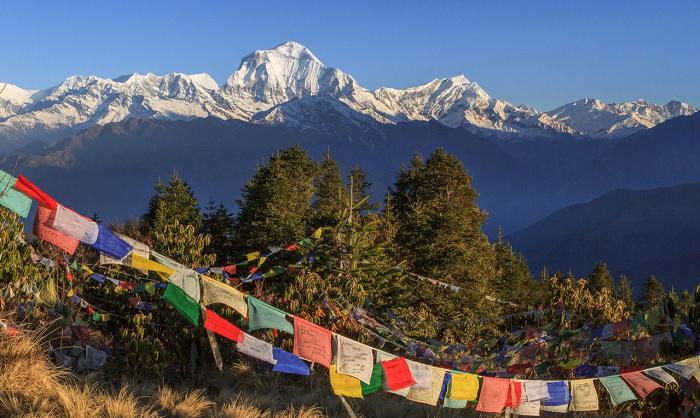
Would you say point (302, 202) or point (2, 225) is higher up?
point (302, 202)

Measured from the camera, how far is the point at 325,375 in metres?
9.47

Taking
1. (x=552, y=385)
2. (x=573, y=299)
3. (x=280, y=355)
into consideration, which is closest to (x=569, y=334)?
(x=552, y=385)

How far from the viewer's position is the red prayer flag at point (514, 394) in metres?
7.48

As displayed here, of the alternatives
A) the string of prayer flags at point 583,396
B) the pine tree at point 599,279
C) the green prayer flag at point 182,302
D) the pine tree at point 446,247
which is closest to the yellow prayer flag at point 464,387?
the string of prayer flags at point 583,396

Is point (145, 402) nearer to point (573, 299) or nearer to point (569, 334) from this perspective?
point (569, 334)

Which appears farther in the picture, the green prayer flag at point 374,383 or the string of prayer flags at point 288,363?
the green prayer flag at point 374,383

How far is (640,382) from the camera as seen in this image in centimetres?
797

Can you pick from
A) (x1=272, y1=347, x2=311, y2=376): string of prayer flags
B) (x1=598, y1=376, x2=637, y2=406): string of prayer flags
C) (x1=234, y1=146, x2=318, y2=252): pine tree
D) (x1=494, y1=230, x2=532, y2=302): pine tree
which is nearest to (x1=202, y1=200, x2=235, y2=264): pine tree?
(x1=234, y1=146, x2=318, y2=252): pine tree

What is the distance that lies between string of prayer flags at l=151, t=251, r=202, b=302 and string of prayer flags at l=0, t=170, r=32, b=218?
1.48 meters

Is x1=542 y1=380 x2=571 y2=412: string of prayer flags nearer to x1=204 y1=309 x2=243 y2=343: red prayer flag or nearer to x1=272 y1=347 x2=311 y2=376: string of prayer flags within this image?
x1=272 y1=347 x2=311 y2=376: string of prayer flags

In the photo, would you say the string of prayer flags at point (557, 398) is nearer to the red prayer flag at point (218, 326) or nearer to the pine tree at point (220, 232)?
the red prayer flag at point (218, 326)

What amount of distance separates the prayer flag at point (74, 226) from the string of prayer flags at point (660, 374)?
7.70 meters

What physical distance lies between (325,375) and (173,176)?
3721 centimetres

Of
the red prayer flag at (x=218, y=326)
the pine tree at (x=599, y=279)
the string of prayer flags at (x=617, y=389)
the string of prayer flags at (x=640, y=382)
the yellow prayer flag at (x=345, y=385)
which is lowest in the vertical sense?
the yellow prayer flag at (x=345, y=385)
